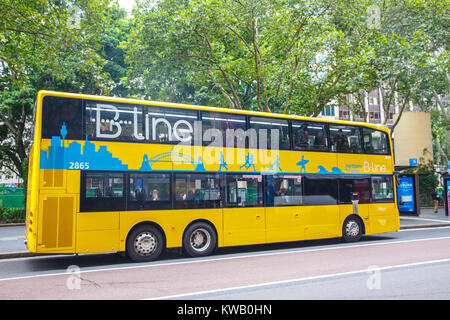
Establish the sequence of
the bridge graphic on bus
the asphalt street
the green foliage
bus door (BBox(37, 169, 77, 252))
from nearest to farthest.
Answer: the asphalt street < bus door (BBox(37, 169, 77, 252)) < the bridge graphic on bus < the green foliage

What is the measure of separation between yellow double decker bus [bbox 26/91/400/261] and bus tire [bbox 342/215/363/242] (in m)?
0.03

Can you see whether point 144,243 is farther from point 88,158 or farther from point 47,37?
point 47,37

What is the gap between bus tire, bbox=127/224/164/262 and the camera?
9711mm

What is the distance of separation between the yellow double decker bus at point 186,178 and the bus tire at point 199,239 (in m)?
0.03

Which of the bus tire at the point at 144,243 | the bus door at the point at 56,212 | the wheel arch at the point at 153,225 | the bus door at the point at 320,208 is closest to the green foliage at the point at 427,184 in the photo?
the bus door at the point at 320,208

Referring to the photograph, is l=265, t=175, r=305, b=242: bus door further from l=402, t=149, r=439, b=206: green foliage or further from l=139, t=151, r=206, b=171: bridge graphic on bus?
l=402, t=149, r=439, b=206: green foliage

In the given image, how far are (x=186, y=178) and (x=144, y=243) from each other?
1.94 meters

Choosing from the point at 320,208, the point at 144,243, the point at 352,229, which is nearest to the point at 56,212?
the point at 144,243

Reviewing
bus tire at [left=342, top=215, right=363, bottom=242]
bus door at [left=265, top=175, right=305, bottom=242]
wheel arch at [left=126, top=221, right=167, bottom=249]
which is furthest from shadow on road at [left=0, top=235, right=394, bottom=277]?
wheel arch at [left=126, top=221, right=167, bottom=249]

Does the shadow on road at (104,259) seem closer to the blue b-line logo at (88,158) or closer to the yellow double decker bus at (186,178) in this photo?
the yellow double decker bus at (186,178)

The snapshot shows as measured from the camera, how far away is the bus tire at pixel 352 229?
1317 cm

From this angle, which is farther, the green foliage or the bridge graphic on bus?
the green foliage

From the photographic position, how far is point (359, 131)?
529 inches

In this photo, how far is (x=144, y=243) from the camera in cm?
983
